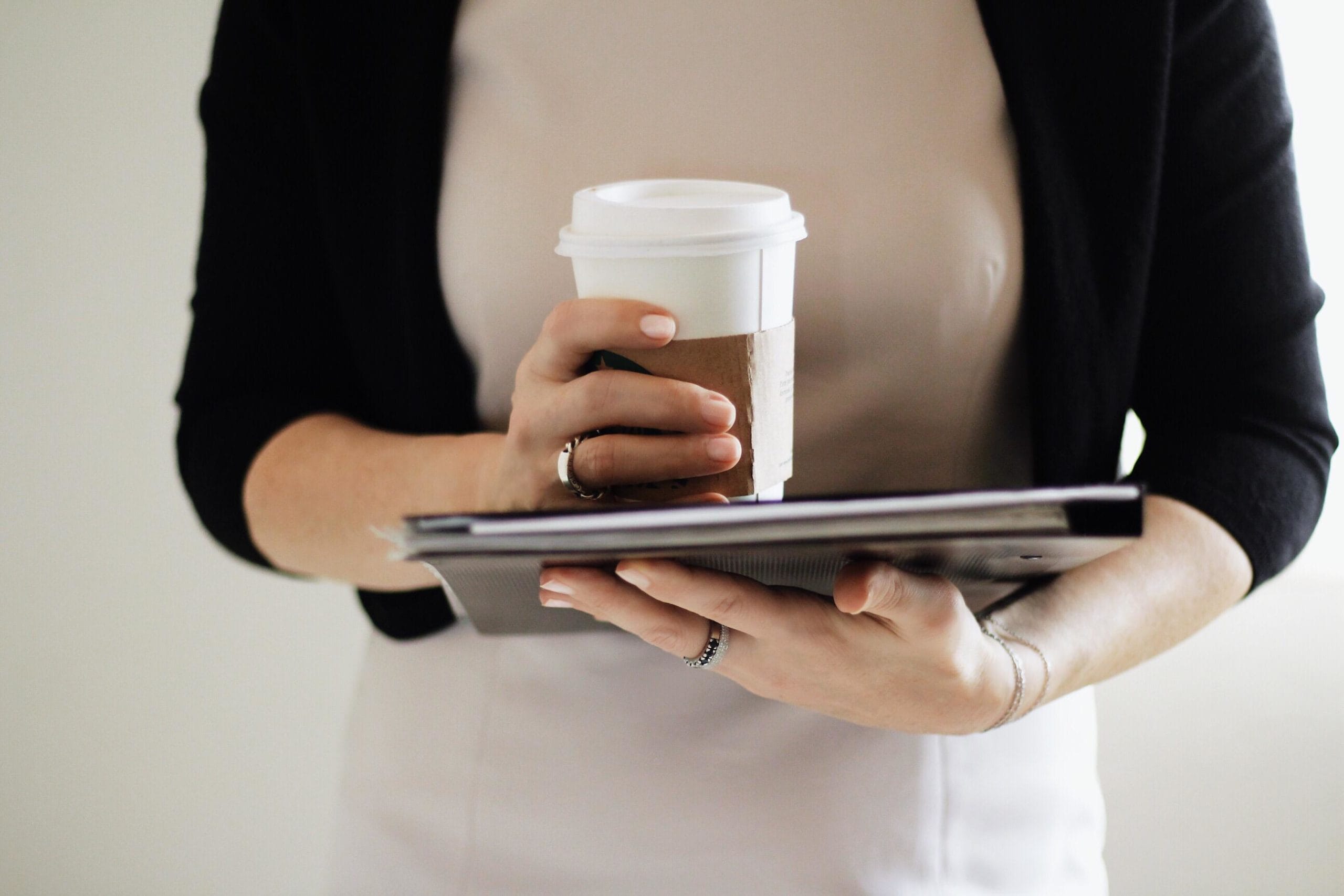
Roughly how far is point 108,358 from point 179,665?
1.59ft

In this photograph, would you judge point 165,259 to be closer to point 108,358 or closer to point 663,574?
point 108,358

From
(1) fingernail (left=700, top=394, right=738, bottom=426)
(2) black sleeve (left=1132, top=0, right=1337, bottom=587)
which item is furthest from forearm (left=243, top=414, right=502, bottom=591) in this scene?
(2) black sleeve (left=1132, top=0, right=1337, bottom=587)

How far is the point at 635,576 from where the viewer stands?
15.8 inches

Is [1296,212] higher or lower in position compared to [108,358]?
higher

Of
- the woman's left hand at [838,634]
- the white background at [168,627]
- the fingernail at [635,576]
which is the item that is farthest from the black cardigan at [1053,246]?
the white background at [168,627]

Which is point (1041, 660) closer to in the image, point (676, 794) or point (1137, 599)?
point (1137, 599)

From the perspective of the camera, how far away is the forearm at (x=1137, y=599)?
0.62m

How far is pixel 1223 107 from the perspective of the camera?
A: 0.71 meters

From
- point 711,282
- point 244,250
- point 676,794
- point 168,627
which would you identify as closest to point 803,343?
point 711,282

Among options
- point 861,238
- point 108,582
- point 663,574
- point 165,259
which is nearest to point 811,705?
point 663,574

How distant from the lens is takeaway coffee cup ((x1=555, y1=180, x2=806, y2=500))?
444mm

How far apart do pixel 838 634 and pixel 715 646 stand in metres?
0.07

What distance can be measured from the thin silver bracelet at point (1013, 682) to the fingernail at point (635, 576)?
26 centimetres

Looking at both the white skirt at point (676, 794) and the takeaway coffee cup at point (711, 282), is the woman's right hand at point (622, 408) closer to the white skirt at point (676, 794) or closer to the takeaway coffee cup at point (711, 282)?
the takeaway coffee cup at point (711, 282)
